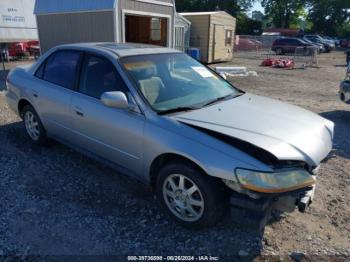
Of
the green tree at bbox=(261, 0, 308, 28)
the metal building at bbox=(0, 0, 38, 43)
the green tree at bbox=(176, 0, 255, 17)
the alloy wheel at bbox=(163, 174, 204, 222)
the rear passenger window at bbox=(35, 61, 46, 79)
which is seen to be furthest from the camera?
the green tree at bbox=(261, 0, 308, 28)

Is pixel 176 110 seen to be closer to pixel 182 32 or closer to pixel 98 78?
pixel 98 78

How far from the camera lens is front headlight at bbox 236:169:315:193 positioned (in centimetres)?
252

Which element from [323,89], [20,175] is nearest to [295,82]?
[323,89]

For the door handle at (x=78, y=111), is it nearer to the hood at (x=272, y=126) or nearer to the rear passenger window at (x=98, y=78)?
the rear passenger window at (x=98, y=78)

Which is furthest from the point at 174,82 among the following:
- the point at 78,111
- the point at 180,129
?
the point at 78,111

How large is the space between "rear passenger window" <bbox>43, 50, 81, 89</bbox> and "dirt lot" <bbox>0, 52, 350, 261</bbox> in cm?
110

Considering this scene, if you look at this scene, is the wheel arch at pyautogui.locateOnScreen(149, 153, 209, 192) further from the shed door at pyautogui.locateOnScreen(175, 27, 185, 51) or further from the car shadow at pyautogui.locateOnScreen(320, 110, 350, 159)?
the shed door at pyautogui.locateOnScreen(175, 27, 185, 51)

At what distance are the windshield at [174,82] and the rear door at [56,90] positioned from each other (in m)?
0.95

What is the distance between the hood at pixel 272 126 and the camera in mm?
2706

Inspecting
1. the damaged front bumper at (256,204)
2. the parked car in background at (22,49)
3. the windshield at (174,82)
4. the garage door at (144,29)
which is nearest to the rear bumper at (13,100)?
the windshield at (174,82)

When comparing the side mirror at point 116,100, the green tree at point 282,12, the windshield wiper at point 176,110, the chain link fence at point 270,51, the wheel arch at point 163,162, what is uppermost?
the green tree at point 282,12

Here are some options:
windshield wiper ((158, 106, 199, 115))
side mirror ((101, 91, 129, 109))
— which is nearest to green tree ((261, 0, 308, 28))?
windshield wiper ((158, 106, 199, 115))

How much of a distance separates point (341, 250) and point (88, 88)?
3.10m

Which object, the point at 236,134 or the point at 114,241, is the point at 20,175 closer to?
the point at 114,241
